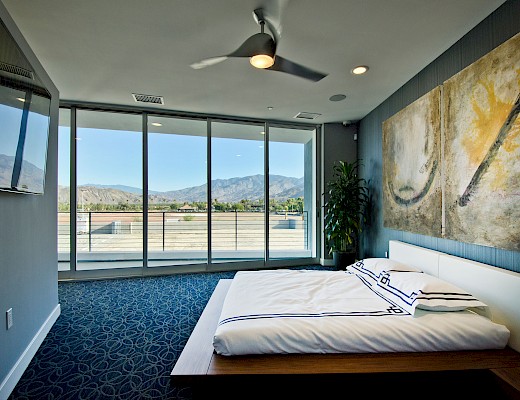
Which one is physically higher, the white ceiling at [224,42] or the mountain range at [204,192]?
the white ceiling at [224,42]

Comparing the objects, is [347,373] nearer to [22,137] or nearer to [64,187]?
[22,137]

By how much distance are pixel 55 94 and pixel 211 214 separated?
8.96 feet

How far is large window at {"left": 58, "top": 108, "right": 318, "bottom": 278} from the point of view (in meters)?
4.17

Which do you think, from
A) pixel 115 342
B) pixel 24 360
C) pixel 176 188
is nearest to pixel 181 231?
pixel 176 188

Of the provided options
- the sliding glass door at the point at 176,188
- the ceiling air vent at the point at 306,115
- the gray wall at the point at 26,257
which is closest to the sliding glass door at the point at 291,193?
the ceiling air vent at the point at 306,115

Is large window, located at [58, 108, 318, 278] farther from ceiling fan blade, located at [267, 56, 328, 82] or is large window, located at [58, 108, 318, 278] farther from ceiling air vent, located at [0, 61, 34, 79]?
ceiling fan blade, located at [267, 56, 328, 82]

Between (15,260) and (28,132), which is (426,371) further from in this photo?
(28,132)

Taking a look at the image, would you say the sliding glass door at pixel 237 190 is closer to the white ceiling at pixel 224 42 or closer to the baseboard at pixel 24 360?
the white ceiling at pixel 224 42

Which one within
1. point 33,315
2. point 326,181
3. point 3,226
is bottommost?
point 33,315

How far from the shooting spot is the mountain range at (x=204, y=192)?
4270 mm

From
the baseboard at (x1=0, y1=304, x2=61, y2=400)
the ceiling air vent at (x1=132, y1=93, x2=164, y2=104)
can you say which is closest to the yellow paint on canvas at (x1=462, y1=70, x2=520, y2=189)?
the ceiling air vent at (x1=132, y1=93, x2=164, y2=104)

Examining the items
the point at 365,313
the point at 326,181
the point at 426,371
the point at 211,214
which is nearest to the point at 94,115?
the point at 211,214

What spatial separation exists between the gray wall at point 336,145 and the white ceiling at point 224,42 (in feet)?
3.93

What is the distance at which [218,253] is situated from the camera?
16.1ft
